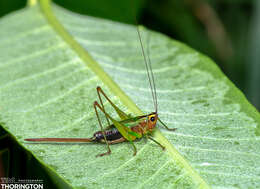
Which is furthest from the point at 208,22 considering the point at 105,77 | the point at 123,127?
the point at 123,127

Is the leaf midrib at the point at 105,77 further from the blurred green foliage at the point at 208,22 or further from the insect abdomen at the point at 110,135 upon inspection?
the blurred green foliage at the point at 208,22

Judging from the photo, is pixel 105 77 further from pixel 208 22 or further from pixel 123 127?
pixel 208 22

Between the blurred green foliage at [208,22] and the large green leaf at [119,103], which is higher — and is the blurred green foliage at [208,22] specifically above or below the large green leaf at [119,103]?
above

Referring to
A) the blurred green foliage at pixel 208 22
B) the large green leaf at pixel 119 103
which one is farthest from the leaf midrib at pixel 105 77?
the blurred green foliage at pixel 208 22

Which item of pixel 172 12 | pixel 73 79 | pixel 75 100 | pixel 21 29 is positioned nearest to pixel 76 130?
pixel 75 100

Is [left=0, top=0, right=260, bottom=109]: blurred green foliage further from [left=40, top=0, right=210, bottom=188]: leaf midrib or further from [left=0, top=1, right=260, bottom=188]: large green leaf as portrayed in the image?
[left=40, top=0, right=210, bottom=188]: leaf midrib
